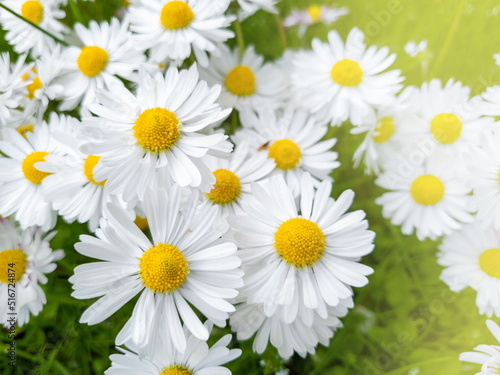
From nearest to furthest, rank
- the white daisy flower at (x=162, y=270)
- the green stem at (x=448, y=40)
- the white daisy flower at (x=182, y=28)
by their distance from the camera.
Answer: the white daisy flower at (x=162, y=270) < the white daisy flower at (x=182, y=28) < the green stem at (x=448, y=40)

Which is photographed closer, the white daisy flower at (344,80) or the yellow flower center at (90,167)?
the yellow flower center at (90,167)

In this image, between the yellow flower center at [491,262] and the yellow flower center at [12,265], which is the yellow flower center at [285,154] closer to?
the yellow flower center at [491,262]

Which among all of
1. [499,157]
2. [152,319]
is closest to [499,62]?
[499,157]

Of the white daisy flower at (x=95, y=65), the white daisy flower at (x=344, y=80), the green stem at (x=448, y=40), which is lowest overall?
the white daisy flower at (x=95, y=65)

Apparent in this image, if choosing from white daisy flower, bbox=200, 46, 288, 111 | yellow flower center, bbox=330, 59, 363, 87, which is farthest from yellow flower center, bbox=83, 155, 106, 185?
yellow flower center, bbox=330, 59, 363, 87

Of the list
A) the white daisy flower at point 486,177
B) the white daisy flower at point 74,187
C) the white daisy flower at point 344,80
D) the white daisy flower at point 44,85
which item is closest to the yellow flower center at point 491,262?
the white daisy flower at point 486,177

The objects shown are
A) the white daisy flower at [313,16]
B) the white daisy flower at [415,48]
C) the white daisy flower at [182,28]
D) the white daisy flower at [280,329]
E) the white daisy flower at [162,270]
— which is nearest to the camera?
the white daisy flower at [162,270]

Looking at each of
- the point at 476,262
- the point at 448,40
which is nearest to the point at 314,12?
the point at 448,40
